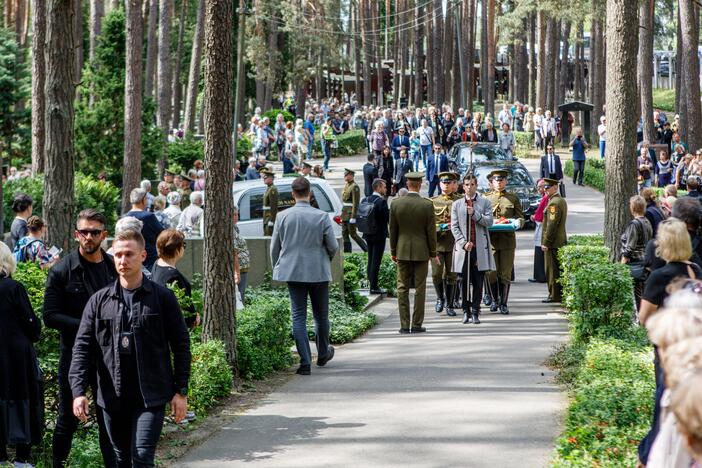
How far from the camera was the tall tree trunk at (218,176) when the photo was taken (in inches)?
385

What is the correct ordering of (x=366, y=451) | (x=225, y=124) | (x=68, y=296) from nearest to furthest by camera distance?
1. (x=68, y=296)
2. (x=366, y=451)
3. (x=225, y=124)

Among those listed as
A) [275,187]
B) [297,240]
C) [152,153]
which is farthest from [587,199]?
[297,240]

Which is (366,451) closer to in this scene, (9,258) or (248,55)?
(9,258)

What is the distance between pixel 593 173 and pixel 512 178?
9.80m

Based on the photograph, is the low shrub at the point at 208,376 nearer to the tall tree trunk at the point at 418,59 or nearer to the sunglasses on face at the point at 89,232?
the sunglasses on face at the point at 89,232

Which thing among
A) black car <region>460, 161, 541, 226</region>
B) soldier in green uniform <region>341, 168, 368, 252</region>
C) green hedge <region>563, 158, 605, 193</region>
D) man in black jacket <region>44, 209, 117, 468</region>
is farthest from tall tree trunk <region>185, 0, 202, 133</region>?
man in black jacket <region>44, 209, 117, 468</region>

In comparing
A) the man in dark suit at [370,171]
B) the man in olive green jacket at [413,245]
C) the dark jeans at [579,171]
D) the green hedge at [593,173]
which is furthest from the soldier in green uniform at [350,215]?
the dark jeans at [579,171]

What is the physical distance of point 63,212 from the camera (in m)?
11.4

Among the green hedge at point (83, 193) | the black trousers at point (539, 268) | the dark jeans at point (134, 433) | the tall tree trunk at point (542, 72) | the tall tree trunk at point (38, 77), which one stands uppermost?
the tall tree trunk at point (542, 72)

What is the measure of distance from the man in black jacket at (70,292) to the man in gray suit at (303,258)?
3.76 m

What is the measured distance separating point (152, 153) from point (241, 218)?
32.9ft

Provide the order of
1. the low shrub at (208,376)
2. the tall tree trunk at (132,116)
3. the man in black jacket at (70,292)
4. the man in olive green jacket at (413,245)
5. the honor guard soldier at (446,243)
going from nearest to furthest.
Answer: the man in black jacket at (70,292)
the low shrub at (208,376)
the man in olive green jacket at (413,245)
the honor guard soldier at (446,243)
the tall tree trunk at (132,116)

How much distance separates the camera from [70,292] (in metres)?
7.00

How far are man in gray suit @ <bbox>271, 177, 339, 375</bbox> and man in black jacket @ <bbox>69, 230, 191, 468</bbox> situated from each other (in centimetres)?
454
